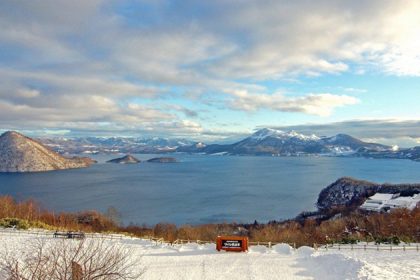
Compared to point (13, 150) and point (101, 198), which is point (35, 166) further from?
point (101, 198)

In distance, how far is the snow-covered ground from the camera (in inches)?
714

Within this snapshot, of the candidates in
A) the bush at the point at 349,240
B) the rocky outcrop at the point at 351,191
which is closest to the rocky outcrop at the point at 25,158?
the rocky outcrop at the point at 351,191

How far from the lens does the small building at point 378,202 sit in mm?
71062

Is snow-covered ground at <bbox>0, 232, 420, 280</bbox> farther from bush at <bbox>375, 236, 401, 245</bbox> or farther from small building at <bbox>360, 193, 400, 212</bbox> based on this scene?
small building at <bbox>360, 193, 400, 212</bbox>

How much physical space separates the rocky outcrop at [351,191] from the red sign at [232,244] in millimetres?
67891

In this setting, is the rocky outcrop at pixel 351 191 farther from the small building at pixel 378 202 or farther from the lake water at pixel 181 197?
the small building at pixel 378 202

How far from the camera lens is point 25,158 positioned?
589 feet

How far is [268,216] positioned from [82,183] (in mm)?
73464

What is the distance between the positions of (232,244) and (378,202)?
62.3m

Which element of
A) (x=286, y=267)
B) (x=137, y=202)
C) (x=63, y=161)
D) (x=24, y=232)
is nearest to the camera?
(x=286, y=267)

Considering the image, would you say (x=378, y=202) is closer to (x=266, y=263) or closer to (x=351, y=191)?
(x=351, y=191)

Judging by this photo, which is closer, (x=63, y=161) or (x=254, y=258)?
(x=254, y=258)

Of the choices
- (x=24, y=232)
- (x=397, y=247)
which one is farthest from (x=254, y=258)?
(x=24, y=232)

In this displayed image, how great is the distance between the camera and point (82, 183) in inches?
4889
